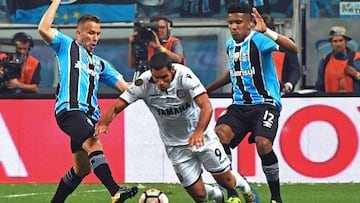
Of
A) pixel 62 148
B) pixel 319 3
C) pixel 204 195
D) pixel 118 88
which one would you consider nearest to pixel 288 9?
pixel 319 3

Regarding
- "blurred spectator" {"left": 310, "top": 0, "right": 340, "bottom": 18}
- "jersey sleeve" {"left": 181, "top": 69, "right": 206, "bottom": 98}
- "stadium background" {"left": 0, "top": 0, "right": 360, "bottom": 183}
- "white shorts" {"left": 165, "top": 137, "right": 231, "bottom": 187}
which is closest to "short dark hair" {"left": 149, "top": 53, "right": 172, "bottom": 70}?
"jersey sleeve" {"left": 181, "top": 69, "right": 206, "bottom": 98}

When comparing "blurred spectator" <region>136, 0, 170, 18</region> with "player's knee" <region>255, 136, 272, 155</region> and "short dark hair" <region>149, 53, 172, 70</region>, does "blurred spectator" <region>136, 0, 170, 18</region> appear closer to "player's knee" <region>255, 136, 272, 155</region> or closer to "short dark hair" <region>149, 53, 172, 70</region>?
"player's knee" <region>255, 136, 272, 155</region>

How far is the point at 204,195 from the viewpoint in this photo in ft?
36.9

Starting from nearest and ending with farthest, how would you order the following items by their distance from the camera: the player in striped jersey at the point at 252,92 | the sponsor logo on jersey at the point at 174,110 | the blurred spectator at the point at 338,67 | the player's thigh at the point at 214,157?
1. the sponsor logo on jersey at the point at 174,110
2. the player's thigh at the point at 214,157
3. the player in striped jersey at the point at 252,92
4. the blurred spectator at the point at 338,67

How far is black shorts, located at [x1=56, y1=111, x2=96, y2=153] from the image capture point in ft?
37.5

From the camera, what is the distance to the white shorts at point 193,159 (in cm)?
1119

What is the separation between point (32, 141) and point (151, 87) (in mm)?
4953

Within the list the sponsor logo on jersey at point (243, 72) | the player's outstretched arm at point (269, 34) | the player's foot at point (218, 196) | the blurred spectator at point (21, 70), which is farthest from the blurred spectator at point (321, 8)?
the player's foot at point (218, 196)

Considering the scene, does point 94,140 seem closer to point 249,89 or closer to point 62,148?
point 249,89

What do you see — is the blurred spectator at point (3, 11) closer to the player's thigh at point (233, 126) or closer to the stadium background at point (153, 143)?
the stadium background at point (153, 143)

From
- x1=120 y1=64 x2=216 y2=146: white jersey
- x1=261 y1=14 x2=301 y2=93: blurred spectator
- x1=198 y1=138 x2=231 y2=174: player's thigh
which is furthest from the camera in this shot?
x1=261 y1=14 x2=301 y2=93: blurred spectator

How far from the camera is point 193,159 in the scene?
11344 mm

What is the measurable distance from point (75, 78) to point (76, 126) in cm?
56

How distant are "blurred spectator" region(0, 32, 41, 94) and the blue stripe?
3.82 ft
